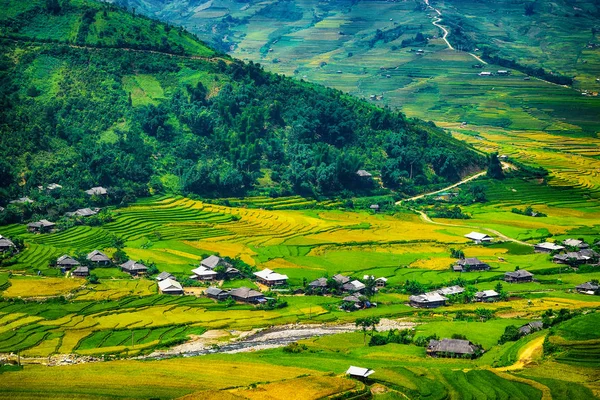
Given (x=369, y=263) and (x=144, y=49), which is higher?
(x=144, y=49)

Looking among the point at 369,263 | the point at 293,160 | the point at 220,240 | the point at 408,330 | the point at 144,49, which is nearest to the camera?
the point at 408,330

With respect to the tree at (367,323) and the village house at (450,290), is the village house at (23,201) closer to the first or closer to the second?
the tree at (367,323)

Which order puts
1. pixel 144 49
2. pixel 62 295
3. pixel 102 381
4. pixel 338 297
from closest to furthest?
1. pixel 102 381
2. pixel 62 295
3. pixel 338 297
4. pixel 144 49

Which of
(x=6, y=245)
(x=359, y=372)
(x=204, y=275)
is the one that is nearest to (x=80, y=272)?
(x=6, y=245)

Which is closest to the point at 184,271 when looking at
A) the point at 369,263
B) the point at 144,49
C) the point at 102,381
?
the point at 369,263

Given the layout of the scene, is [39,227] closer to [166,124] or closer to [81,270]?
[81,270]

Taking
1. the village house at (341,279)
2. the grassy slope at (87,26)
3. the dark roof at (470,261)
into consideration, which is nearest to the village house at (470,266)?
the dark roof at (470,261)

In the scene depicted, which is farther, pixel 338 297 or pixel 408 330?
pixel 338 297

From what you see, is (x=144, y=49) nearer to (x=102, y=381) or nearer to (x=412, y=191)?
(x=412, y=191)

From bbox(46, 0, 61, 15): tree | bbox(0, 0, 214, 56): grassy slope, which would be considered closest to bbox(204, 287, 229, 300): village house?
bbox(0, 0, 214, 56): grassy slope
